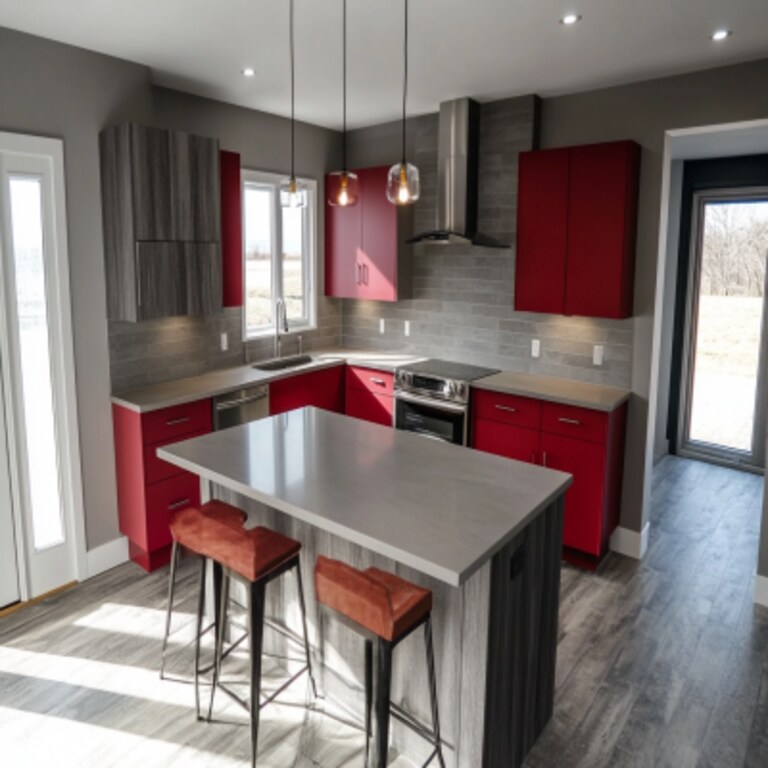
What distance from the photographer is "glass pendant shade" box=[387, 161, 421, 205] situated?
2500mm

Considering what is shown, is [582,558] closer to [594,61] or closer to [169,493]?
[169,493]

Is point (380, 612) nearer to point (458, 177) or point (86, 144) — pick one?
point (86, 144)

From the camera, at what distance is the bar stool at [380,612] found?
1963 millimetres

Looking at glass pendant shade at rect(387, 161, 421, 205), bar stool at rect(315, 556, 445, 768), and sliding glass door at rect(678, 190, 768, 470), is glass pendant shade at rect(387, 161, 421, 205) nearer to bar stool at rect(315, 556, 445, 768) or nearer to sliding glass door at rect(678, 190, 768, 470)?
bar stool at rect(315, 556, 445, 768)

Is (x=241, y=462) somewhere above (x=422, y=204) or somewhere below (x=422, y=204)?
below

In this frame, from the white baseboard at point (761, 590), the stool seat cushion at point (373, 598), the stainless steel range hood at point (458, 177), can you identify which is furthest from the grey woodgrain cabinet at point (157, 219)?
the white baseboard at point (761, 590)

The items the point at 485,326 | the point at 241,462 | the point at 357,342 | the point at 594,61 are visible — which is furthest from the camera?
the point at 357,342

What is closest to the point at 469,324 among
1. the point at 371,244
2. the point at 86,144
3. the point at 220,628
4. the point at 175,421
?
the point at 371,244

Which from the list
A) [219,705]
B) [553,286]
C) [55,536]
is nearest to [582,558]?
[553,286]

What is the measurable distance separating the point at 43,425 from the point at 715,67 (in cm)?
412

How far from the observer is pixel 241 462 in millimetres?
2537

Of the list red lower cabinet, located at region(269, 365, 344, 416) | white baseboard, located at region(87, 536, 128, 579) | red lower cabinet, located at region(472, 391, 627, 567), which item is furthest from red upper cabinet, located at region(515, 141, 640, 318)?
white baseboard, located at region(87, 536, 128, 579)

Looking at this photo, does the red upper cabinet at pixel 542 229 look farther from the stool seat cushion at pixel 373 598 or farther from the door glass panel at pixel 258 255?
the stool seat cushion at pixel 373 598

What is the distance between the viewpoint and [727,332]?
556cm
